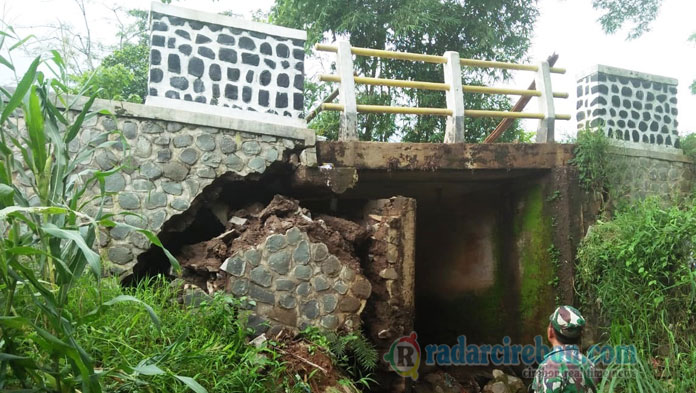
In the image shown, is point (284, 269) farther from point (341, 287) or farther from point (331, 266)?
point (341, 287)

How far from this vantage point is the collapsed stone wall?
443cm

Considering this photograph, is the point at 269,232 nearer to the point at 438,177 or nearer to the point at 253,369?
the point at 253,369

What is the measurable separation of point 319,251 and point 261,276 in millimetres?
516

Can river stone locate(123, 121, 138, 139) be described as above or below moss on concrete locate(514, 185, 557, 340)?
above

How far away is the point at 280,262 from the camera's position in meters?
4.55

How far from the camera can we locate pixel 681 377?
4188 mm

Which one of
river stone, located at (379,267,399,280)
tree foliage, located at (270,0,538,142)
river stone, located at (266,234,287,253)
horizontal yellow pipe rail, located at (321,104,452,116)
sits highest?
tree foliage, located at (270,0,538,142)

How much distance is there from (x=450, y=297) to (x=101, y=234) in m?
4.26

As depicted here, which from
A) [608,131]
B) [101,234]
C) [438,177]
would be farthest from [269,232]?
[608,131]

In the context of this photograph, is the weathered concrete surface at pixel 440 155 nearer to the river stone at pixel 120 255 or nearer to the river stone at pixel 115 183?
the river stone at pixel 115 183

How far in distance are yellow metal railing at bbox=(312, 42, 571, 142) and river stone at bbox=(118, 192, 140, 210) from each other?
184cm

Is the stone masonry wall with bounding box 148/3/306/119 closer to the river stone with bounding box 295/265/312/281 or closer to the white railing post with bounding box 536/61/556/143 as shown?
the river stone with bounding box 295/265/312/281

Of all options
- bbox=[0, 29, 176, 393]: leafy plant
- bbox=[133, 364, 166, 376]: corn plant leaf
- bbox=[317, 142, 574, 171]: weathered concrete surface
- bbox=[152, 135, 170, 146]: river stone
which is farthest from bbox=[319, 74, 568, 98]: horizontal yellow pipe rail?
bbox=[133, 364, 166, 376]: corn plant leaf

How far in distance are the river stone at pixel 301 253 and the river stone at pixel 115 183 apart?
4.84ft
